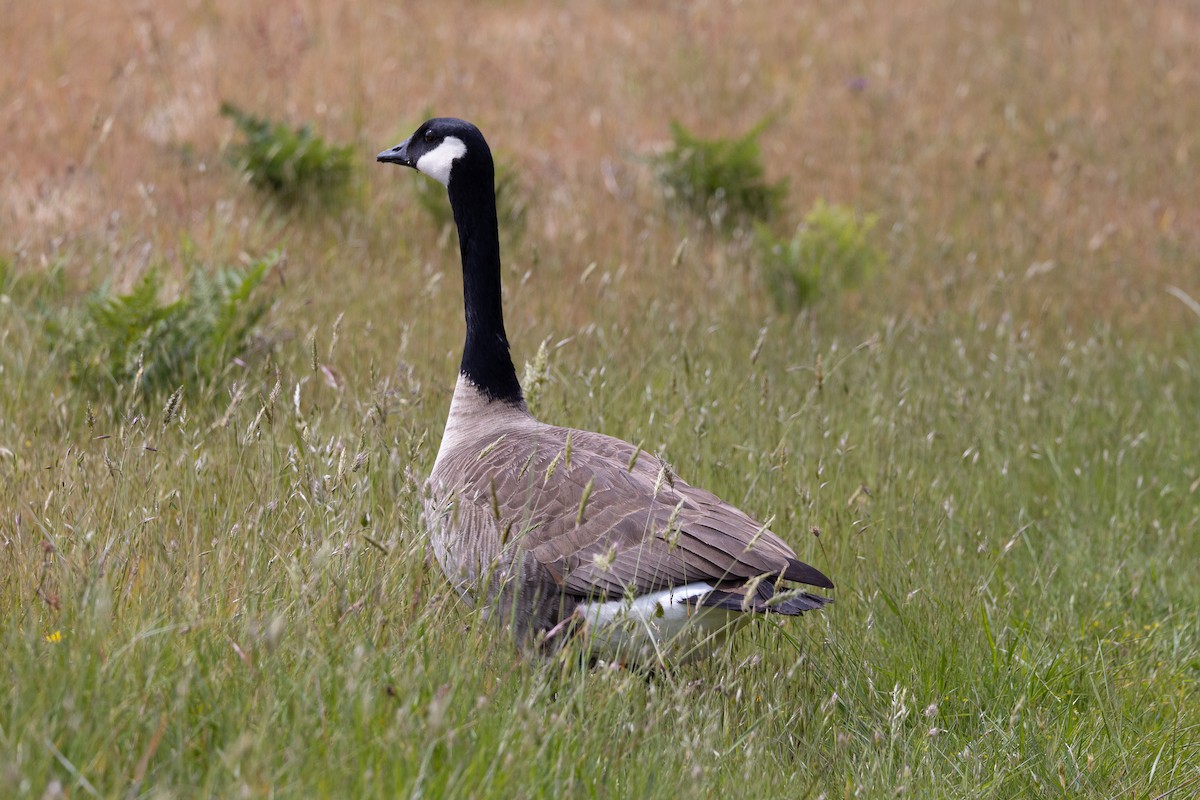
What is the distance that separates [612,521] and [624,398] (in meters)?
2.04

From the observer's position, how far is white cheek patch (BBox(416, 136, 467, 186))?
4.70 metres

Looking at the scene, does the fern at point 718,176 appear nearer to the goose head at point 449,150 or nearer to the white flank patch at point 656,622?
the goose head at point 449,150

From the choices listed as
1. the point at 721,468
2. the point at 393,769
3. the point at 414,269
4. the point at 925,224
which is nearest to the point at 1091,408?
the point at 721,468

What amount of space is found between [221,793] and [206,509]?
1.68 m

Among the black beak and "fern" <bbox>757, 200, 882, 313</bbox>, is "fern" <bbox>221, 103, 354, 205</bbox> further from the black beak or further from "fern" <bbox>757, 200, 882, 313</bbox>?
the black beak

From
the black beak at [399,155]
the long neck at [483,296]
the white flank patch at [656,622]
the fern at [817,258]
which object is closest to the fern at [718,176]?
the fern at [817,258]

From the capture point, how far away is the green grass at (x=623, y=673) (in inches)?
102

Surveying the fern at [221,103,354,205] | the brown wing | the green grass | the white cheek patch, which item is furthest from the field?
the white cheek patch

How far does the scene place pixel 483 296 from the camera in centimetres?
472

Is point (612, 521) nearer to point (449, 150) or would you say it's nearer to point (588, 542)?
point (588, 542)

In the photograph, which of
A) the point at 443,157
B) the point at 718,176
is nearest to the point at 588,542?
the point at 443,157

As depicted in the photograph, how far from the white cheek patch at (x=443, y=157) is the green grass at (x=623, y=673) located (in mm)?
962

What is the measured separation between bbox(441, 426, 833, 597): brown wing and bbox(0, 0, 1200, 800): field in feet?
0.89

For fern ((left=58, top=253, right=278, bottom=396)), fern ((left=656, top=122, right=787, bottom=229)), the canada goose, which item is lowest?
the canada goose
